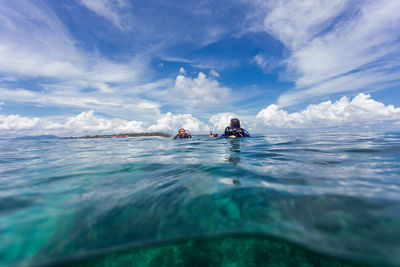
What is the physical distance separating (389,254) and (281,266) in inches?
50.4

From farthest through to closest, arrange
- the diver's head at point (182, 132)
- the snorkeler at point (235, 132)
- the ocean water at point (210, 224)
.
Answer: the diver's head at point (182, 132) < the snorkeler at point (235, 132) < the ocean water at point (210, 224)

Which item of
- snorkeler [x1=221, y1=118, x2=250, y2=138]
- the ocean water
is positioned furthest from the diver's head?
the ocean water

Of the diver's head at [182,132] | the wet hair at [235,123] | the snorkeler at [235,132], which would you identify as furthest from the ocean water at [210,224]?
the wet hair at [235,123]

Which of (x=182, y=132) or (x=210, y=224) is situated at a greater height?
(x=182, y=132)

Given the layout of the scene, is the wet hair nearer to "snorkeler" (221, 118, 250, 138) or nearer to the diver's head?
"snorkeler" (221, 118, 250, 138)

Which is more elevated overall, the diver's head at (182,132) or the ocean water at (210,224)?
the diver's head at (182,132)

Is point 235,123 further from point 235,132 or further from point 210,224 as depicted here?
point 210,224

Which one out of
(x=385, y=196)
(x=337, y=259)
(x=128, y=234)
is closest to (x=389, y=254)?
(x=337, y=259)

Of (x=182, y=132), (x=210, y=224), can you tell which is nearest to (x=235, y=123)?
(x=182, y=132)

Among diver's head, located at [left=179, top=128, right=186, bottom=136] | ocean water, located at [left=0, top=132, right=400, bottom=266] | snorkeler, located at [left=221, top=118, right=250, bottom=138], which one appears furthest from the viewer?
diver's head, located at [left=179, top=128, right=186, bottom=136]

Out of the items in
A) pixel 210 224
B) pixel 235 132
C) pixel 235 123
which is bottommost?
pixel 210 224

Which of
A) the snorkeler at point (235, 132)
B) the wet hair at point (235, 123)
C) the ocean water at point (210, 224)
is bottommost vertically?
the ocean water at point (210, 224)

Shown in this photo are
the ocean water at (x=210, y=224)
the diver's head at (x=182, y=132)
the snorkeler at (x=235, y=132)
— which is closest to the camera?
the ocean water at (x=210, y=224)

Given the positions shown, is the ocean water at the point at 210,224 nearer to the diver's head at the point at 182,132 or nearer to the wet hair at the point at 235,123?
the diver's head at the point at 182,132
